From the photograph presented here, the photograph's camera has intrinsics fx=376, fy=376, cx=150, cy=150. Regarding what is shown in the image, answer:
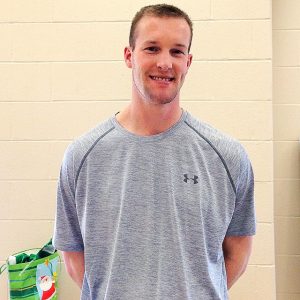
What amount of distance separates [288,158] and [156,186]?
134cm

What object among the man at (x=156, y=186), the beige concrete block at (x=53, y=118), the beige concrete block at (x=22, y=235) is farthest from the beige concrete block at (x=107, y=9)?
the beige concrete block at (x=22, y=235)

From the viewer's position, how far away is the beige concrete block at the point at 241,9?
192cm

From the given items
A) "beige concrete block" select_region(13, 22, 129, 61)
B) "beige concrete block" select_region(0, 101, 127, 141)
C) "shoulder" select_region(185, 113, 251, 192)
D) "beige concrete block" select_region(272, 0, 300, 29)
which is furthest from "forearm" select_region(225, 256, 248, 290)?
"beige concrete block" select_region(272, 0, 300, 29)

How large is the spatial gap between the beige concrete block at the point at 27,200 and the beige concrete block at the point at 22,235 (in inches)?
1.3

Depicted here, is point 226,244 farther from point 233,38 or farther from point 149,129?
point 233,38

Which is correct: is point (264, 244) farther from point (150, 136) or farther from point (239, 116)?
point (150, 136)

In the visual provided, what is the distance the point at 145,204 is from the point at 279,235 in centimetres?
139

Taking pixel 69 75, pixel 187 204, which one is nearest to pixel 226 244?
pixel 187 204

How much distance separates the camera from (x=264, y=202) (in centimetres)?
192

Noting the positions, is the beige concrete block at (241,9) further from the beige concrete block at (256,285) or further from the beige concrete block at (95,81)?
the beige concrete block at (256,285)

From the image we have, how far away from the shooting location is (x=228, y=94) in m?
1.93

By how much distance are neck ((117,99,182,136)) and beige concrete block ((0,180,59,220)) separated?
3.21 ft

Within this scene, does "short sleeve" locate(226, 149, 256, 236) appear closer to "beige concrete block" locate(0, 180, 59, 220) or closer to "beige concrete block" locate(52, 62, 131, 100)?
"beige concrete block" locate(52, 62, 131, 100)

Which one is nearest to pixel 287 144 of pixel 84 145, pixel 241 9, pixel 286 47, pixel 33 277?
pixel 286 47
